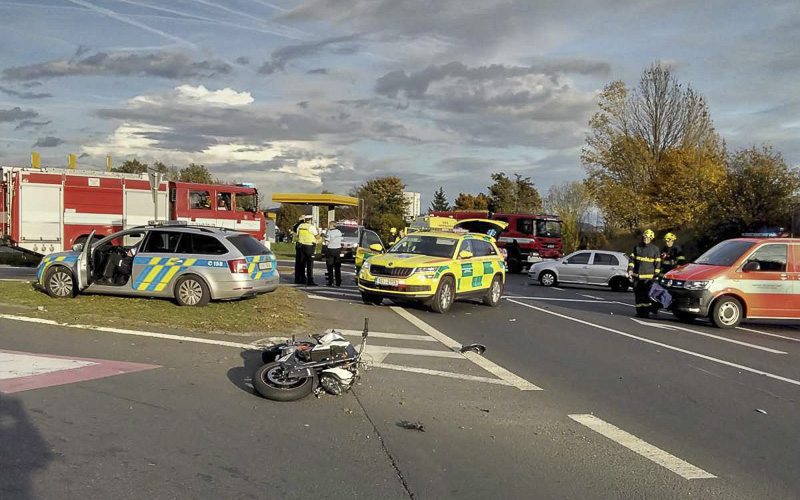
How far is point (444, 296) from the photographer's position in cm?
1346

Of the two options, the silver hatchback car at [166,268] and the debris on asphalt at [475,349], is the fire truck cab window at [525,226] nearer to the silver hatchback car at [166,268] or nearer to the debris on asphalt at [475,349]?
the silver hatchback car at [166,268]

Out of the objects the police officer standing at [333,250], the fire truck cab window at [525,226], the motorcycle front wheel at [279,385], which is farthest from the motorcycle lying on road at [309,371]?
the fire truck cab window at [525,226]

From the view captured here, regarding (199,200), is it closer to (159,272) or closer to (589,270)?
(159,272)

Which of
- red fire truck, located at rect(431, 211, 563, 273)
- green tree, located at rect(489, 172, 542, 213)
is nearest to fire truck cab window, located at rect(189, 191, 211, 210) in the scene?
red fire truck, located at rect(431, 211, 563, 273)

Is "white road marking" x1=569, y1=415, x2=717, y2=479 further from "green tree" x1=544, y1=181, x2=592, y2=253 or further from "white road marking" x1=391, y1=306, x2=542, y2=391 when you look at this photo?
"green tree" x1=544, y1=181, x2=592, y2=253

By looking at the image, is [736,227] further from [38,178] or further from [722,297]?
[38,178]

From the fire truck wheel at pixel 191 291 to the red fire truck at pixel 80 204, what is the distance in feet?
22.3

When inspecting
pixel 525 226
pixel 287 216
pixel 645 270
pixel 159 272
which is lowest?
pixel 159 272

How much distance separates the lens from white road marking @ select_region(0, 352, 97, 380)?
6934 mm

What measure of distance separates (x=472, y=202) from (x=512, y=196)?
15.3 m

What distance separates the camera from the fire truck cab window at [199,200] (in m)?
22.1

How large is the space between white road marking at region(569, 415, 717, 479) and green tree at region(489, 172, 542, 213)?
6359cm

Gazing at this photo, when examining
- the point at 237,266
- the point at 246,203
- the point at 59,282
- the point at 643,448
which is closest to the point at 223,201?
the point at 246,203

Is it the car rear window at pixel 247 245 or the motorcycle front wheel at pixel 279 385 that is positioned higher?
the car rear window at pixel 247 245
